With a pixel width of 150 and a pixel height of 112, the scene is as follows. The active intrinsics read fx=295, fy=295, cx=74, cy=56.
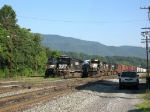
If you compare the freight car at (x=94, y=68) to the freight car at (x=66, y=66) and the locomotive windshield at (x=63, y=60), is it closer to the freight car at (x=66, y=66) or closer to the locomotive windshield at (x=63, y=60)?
the freight car at (x=66, y=66)

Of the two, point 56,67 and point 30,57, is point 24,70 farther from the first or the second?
point 56,67

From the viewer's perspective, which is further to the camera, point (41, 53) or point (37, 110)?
point (41, 53)

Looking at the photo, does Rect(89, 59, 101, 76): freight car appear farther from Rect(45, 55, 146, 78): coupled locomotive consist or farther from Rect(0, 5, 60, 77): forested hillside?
Rect(0, 5, 60, 77): forested hillside

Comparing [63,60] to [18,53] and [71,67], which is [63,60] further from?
[18,53]

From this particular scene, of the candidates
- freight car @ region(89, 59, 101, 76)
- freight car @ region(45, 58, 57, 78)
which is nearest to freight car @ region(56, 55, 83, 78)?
freight car @ region(45, 58, 57, 78)

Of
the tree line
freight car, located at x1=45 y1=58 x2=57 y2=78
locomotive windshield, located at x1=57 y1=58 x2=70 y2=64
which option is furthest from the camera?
the tree line

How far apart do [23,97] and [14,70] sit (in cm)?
4895

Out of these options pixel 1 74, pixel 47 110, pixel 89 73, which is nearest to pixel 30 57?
pixel 1 74

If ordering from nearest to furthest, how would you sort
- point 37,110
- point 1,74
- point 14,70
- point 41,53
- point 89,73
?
point 37,110 → point 89,73 → point 1,74 → point 14,70 → point 41,53

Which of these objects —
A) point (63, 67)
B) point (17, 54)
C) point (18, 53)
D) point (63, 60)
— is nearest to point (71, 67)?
point (63, 67)

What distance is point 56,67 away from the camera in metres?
48.0

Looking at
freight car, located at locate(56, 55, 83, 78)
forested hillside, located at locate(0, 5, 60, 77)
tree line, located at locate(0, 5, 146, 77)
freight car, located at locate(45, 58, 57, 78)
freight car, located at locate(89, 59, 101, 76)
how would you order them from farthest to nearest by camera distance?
tree line, located at locate(0, 5, 146, 77), forested hillside, located at locate(0, 5, 60, 77), freight car, located at locate(89, 59, 101, 76), freight car, located at locate(45, 58, 57, 78), freight car, located at locate(56, 55, 83, 78)

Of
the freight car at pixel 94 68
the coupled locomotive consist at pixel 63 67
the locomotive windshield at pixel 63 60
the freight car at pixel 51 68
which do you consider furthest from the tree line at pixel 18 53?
the freight car at pixel 94 68

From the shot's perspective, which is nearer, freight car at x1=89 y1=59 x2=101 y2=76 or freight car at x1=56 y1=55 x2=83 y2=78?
freight car at x1=56 y1=55 x2=83 y2=78
